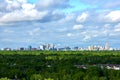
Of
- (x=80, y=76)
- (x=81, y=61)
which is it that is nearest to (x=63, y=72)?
(x=80, y=76)

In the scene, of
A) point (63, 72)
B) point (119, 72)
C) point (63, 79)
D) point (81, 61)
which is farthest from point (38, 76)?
point (81, 61)

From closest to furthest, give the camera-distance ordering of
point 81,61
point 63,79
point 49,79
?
1. point 49,79
2. point 63,79
3. point 81,61

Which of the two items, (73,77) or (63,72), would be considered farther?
(63,72)

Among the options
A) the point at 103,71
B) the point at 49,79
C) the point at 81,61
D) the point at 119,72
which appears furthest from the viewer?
the point at 81,61

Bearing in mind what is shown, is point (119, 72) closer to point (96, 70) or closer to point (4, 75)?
point (96, 70)

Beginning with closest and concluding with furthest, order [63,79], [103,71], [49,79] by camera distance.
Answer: [49,79], [63,79], [103,71]

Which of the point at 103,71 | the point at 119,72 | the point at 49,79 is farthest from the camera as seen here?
the point at 103,71

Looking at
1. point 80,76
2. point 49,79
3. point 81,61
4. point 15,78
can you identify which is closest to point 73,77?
point 80,76

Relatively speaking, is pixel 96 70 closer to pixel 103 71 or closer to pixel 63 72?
pixel 103 71

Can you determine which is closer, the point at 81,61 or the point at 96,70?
the point at 96,70
